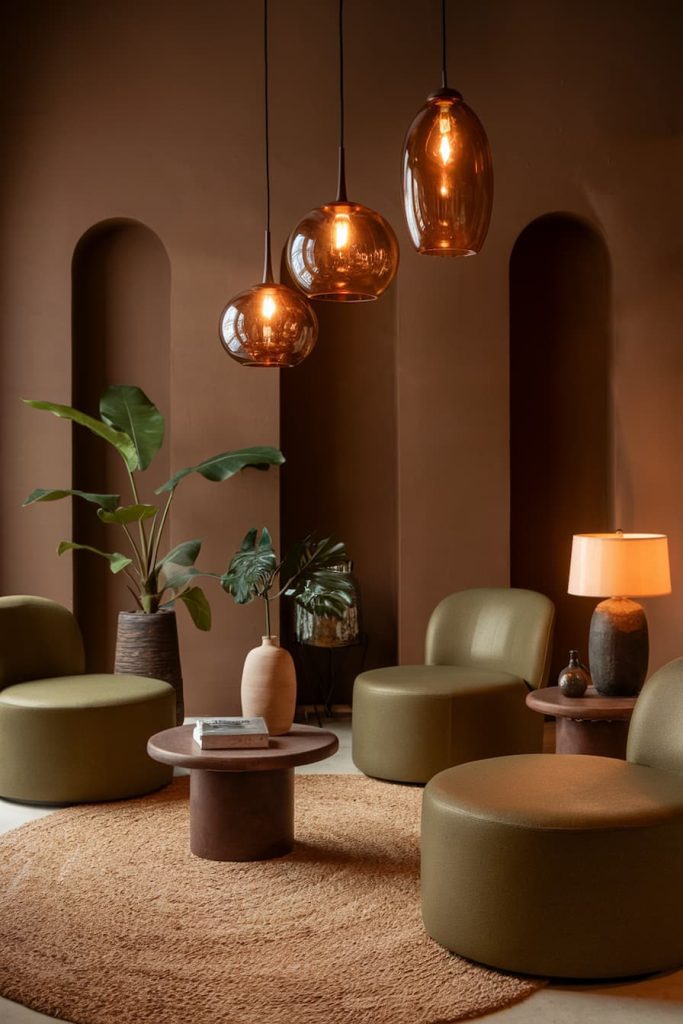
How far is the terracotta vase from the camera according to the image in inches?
161

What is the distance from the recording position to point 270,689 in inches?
162

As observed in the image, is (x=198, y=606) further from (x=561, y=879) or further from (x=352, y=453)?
(x=561, y=879)

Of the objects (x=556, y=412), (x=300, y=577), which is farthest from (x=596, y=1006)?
(x=556, y=412)

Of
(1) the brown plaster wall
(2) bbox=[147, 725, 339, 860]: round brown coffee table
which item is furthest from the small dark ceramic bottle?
(1) the brown plaster wall

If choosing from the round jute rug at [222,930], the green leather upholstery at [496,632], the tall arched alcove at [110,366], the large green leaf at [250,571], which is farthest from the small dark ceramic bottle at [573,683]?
the tall arched alcove at [110,366]

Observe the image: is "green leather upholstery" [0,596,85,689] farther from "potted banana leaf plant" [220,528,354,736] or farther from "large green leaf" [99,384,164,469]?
"large green leaf" [99,384,164,469]

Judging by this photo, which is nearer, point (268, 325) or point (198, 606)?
point (268, 325)

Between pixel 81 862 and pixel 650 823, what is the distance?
6.21 feet

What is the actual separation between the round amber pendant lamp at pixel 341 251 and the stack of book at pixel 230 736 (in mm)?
1456

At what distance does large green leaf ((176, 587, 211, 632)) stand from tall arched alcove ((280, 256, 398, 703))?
2.74 feet

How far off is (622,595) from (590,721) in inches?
19.4

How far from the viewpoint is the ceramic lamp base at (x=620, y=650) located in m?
4.48

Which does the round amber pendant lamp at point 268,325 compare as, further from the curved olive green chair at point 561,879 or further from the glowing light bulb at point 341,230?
the curved olive green chair at point 561,879

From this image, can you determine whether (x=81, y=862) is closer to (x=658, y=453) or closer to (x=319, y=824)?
(x=319, y=824)
